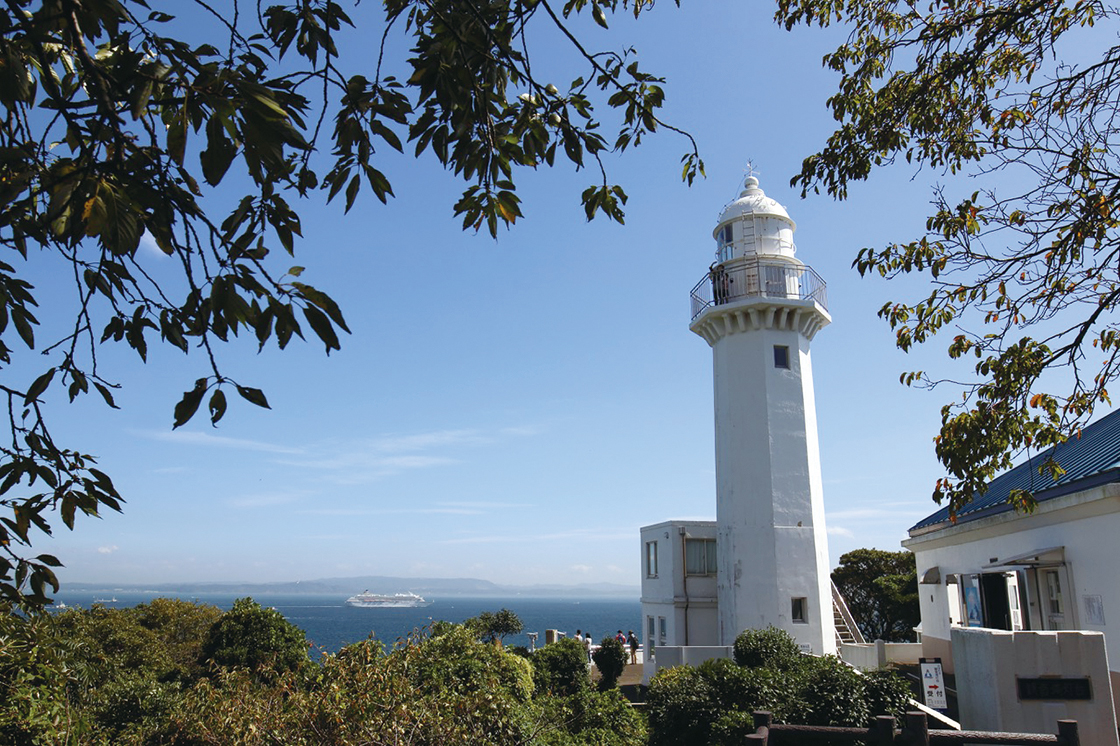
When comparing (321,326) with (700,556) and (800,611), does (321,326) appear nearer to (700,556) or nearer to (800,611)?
(800,611)

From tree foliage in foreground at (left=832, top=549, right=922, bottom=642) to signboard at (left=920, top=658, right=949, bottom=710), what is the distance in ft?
74.2

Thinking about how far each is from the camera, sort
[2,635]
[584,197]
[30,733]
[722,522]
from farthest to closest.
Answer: [722,522] → [30,733] → [2,635] → [584,197]

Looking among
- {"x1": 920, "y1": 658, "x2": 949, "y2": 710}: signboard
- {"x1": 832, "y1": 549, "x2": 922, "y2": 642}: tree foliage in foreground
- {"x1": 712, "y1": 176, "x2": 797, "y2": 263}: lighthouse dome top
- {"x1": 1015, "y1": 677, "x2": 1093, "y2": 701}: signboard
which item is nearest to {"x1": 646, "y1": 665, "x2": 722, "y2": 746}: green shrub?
{"x1": 920, "y1": 658, "x2": 949, "y2": 710}: signboard

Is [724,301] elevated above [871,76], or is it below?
above

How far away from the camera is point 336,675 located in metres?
6.92

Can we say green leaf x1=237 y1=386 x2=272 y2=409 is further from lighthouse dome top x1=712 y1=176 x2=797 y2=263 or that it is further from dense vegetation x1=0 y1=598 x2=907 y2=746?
lighthouse dome top x1=712 y1=176 x2=797 y2=263

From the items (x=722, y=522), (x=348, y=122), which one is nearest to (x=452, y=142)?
(x=348, y=122)

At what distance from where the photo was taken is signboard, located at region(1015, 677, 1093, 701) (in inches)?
318

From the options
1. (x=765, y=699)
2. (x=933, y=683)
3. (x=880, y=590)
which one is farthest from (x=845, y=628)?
(x=765, y=699)

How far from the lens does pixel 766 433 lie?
23734mm

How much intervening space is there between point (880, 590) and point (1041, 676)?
31791mm

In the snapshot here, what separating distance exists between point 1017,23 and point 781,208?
2013 centimetres

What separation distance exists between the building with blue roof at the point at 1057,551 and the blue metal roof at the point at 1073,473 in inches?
1.0

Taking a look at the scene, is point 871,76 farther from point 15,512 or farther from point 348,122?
point 15,512
